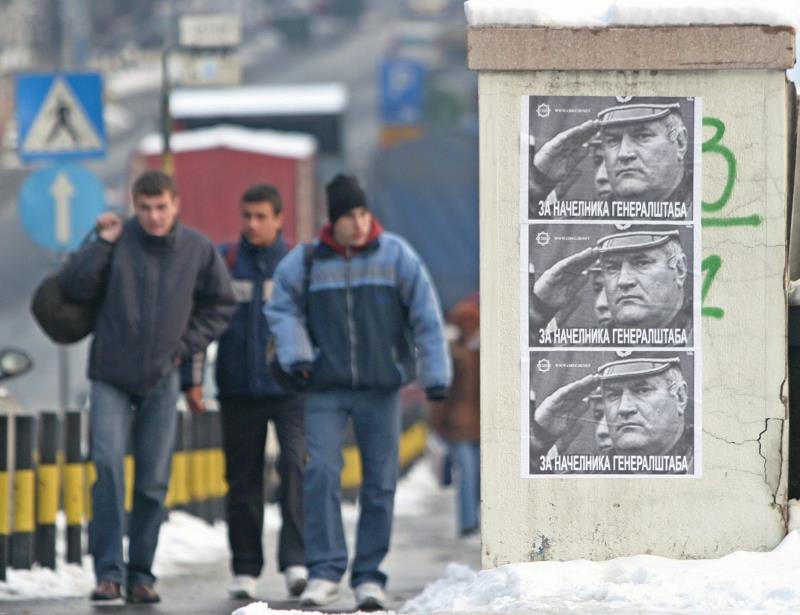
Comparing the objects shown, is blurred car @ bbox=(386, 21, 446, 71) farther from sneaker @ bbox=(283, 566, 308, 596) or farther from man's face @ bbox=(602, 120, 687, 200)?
man's face @ bbox=(602, 120, 687, 200)

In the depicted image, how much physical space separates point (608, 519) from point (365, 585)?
1.62 metres

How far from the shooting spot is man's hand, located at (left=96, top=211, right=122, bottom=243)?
957cm

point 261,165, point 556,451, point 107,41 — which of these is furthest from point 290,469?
point 107,41

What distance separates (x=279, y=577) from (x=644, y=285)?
398cm

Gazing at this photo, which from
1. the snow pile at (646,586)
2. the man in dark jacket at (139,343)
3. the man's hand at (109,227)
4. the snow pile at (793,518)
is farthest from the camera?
the man's hand at (109,227)

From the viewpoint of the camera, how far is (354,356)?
921 cm

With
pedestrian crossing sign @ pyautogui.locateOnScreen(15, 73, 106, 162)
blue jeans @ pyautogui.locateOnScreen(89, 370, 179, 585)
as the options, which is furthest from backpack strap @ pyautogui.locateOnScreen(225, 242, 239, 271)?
pedestrian crossing sign @ pyautogui.locateOnScreen(15, 73, 106, 162)

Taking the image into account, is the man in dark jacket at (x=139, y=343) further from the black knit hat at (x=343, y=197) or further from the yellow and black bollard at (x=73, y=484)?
the yellow and black bollard at (x=73, y=484)

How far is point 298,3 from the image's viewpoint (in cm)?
10581

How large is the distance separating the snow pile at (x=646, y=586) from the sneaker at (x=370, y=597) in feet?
3.09

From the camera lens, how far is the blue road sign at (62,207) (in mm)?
15148

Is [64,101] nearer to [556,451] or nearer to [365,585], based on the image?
[365,585]

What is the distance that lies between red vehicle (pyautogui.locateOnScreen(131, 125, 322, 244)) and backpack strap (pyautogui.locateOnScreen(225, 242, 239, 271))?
951 inches

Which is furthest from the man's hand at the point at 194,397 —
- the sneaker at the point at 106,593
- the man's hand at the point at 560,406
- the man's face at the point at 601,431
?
the man's face at the point at 601,431
